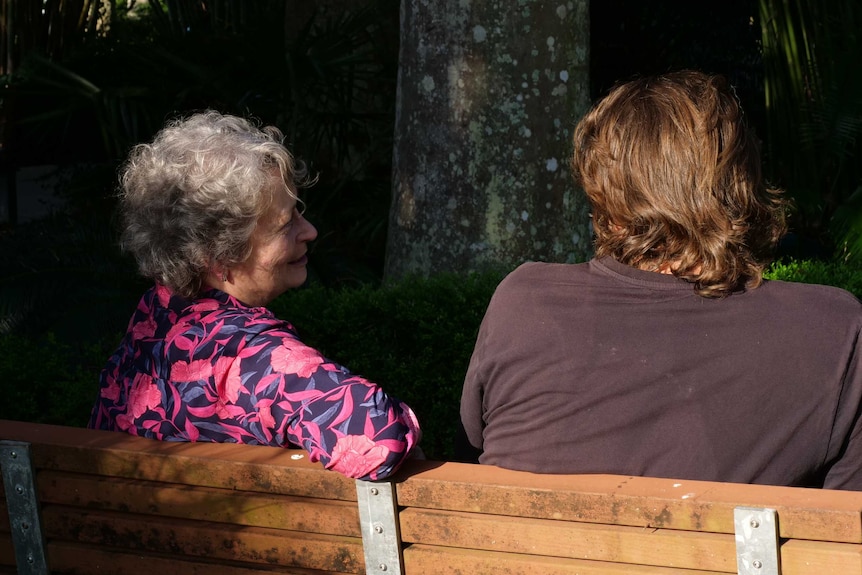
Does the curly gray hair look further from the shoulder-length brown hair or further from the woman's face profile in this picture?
the shoulder-length brown hair

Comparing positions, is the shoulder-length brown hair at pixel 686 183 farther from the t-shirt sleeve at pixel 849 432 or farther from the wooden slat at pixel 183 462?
the wooden slat at pixel 183 462

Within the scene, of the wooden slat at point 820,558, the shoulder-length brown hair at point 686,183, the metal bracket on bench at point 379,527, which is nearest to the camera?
the wooden slat at point 820,558

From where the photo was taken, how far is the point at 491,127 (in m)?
4.39

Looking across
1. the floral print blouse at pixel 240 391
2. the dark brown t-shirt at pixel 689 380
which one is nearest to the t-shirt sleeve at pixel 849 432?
the dark brown t-shirt at pixel 689 380

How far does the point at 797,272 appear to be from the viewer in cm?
400

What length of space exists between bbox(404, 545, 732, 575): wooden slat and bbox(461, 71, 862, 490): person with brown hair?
0.24m

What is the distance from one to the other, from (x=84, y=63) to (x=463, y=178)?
3038mm

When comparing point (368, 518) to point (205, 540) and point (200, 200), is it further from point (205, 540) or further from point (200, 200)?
point (200, 200)

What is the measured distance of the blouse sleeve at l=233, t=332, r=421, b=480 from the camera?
1.86 m

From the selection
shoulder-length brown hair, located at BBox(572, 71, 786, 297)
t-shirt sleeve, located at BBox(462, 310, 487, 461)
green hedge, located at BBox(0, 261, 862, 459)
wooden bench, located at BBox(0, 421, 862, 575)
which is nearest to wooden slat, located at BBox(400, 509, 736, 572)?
wooden bench, located at BBox(0, 421, 862, 575)

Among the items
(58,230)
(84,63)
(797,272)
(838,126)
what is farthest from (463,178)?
(84,63)

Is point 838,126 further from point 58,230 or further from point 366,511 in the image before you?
point 366,511

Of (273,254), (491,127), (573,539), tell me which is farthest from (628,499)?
(491,127)

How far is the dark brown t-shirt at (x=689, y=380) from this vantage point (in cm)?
184
